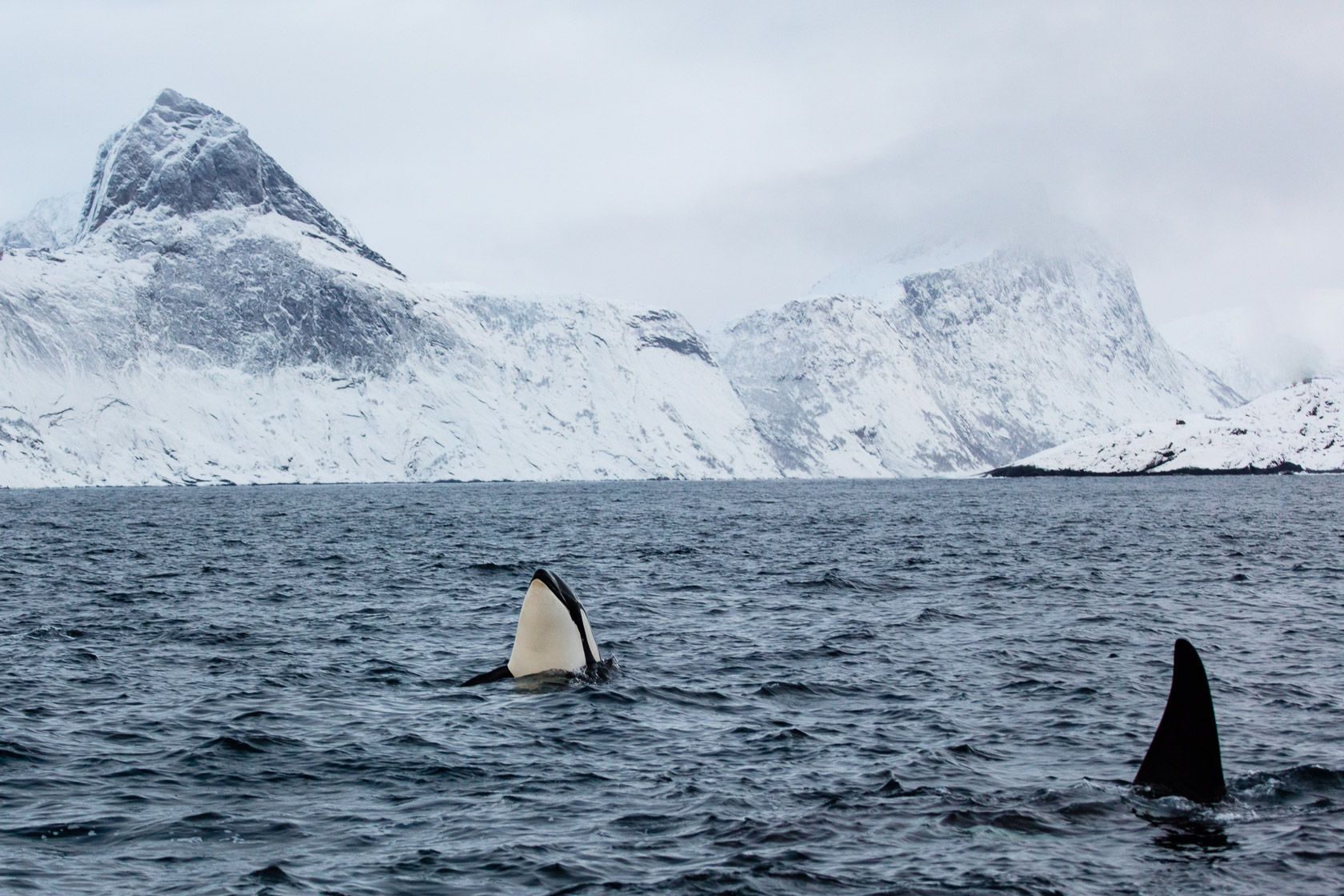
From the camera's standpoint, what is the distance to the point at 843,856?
430 inches

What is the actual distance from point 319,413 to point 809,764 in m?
196

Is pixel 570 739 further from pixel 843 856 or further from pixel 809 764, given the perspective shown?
pixel 843 856

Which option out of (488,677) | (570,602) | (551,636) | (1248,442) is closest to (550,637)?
(551,636)

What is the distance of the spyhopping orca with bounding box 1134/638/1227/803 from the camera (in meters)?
11.5

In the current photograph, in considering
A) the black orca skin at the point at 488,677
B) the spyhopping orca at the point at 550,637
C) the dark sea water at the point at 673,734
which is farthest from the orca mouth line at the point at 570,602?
the black orca skin at the point at 488,677

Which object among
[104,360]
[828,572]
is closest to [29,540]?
[828,572]

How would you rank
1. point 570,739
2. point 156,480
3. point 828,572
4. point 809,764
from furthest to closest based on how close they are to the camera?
point 156,480 → point 828,572 → point 570,739 → point 809,764

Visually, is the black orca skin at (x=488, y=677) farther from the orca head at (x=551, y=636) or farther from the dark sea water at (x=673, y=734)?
the dark sea water at (x=673, y=734)

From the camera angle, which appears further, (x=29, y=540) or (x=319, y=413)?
(x=319, y=413)

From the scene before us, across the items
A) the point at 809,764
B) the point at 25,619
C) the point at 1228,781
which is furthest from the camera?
the point at 25,619

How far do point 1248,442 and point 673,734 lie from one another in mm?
190448

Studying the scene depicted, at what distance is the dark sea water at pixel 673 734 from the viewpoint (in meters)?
10.7

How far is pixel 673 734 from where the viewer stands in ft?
52.2

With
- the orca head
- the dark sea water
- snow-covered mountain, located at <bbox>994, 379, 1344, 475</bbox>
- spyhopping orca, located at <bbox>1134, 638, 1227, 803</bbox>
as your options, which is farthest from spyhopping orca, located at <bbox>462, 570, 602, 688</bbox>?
snow-covered mountain, located at <bbox>994, 379, 1344, 475</bbox>
